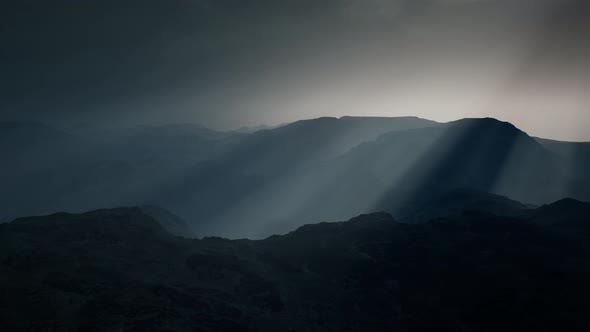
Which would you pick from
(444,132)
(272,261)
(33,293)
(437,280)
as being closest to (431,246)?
(437,280)

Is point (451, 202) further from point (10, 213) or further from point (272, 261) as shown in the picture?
point (10, 213)

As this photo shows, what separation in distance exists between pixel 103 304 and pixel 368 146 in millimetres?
181656

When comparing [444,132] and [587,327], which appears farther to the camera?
[444,132]

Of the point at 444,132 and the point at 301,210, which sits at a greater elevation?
the point at 444,132

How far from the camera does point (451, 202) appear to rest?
109000 millimetres

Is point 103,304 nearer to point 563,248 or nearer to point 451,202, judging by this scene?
point 563,248

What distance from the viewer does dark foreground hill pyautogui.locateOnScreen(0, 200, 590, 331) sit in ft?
107

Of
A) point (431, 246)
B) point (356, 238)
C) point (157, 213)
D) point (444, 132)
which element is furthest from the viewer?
point (444, 132)

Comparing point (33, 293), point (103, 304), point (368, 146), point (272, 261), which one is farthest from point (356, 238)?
point (368, 146)

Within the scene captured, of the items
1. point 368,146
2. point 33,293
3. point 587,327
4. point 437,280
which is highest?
point 368,146

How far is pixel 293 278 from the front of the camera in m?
47.9

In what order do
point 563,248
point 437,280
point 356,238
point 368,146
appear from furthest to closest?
1. point 368,146
2. point 356,238
3. point 563,248
4. point 437,280

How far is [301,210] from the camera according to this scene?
168 metres

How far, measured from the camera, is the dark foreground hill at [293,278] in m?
32.8
